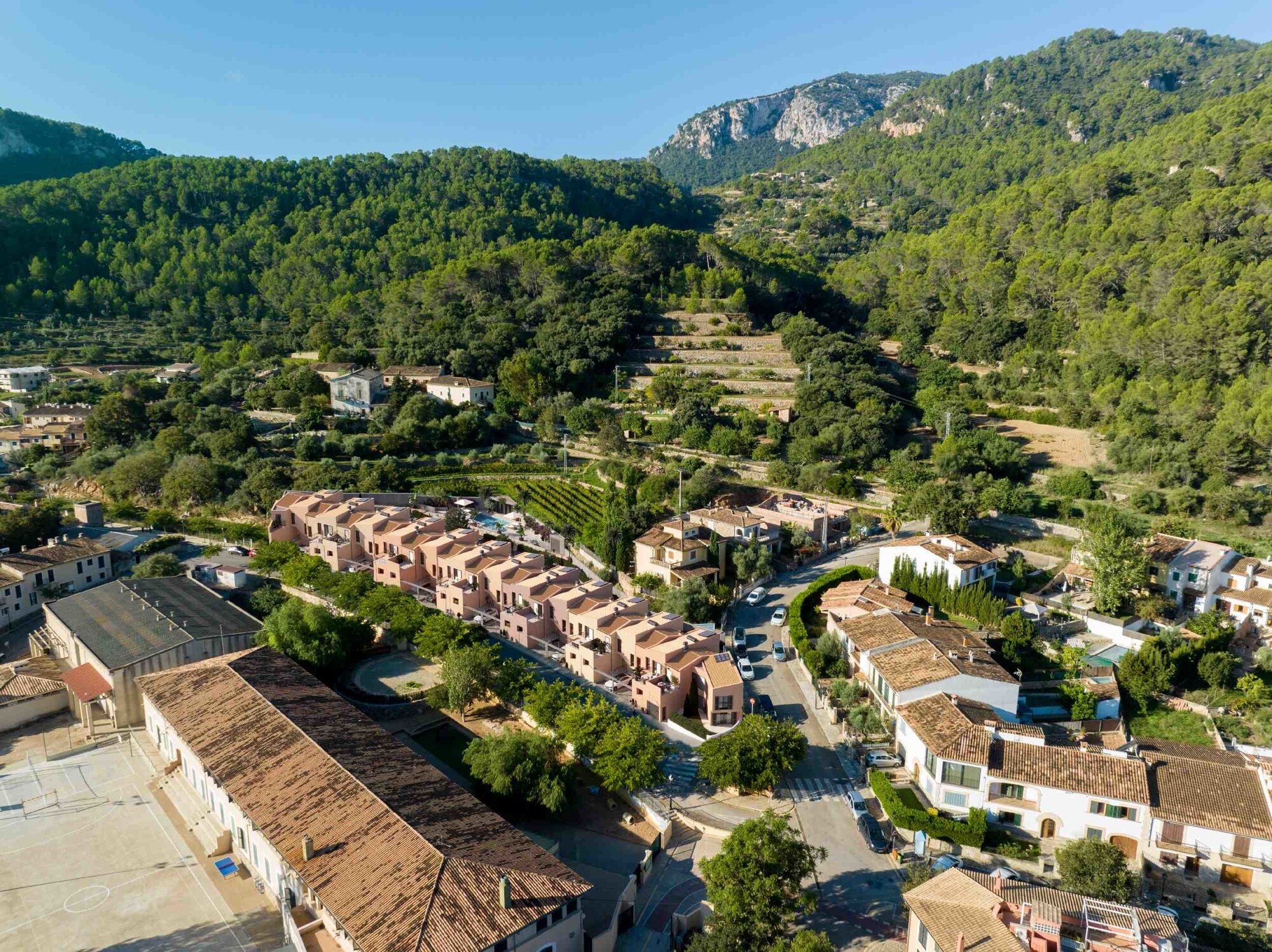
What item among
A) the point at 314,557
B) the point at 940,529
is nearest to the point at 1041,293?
the point at 940,529

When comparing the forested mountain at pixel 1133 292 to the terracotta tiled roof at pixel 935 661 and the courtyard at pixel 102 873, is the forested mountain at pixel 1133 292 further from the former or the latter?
the courtyard at pixel 102 873

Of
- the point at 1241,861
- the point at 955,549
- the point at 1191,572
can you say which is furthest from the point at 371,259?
the point at 1241,861

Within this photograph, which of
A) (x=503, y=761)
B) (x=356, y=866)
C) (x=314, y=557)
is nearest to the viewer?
(x=356, y=866)

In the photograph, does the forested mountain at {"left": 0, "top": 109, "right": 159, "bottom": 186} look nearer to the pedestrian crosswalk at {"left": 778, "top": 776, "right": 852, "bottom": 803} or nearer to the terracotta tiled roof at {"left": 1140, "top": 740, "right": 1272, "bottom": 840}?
the pedestrian crosswalk at {"left": 778, "top": 776, "right": 852, "bottom": 803}

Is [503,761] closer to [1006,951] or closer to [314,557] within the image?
[1006,951]

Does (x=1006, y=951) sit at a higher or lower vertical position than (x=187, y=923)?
higher
